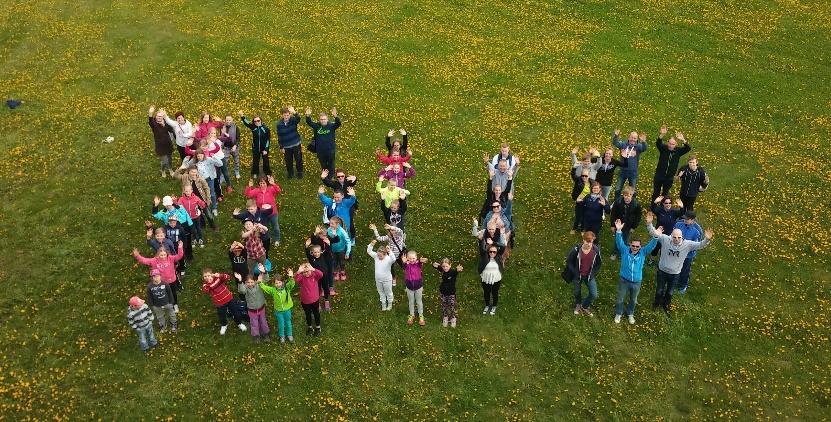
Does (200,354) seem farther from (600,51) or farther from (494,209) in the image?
(600,51)

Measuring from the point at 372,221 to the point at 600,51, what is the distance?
53.4 feet

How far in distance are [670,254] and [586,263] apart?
7.09 ft

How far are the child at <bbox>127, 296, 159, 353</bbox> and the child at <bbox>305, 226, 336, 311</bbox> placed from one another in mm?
4037

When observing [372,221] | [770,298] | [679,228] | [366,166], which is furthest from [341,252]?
[770,298]

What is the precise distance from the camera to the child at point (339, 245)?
53.8 ft

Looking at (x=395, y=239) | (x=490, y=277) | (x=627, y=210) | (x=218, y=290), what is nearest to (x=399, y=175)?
(x=395, y=239)

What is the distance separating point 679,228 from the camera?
639 inches

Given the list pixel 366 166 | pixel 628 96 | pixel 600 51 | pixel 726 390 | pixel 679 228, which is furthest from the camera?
pixel 600 51

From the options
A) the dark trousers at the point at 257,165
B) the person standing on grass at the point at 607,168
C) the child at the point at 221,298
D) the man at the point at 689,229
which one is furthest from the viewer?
the dark trousers at the point at 257,165

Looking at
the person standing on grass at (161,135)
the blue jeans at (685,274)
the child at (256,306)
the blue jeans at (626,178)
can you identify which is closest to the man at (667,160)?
the blue jeans at (626,178)

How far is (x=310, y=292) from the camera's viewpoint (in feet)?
50.1

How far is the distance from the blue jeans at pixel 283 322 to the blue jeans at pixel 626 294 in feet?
27.2

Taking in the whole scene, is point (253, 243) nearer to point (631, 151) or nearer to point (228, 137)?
point (228, 137)

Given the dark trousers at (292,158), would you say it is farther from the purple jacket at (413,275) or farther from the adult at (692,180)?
the adult at (692,180)
